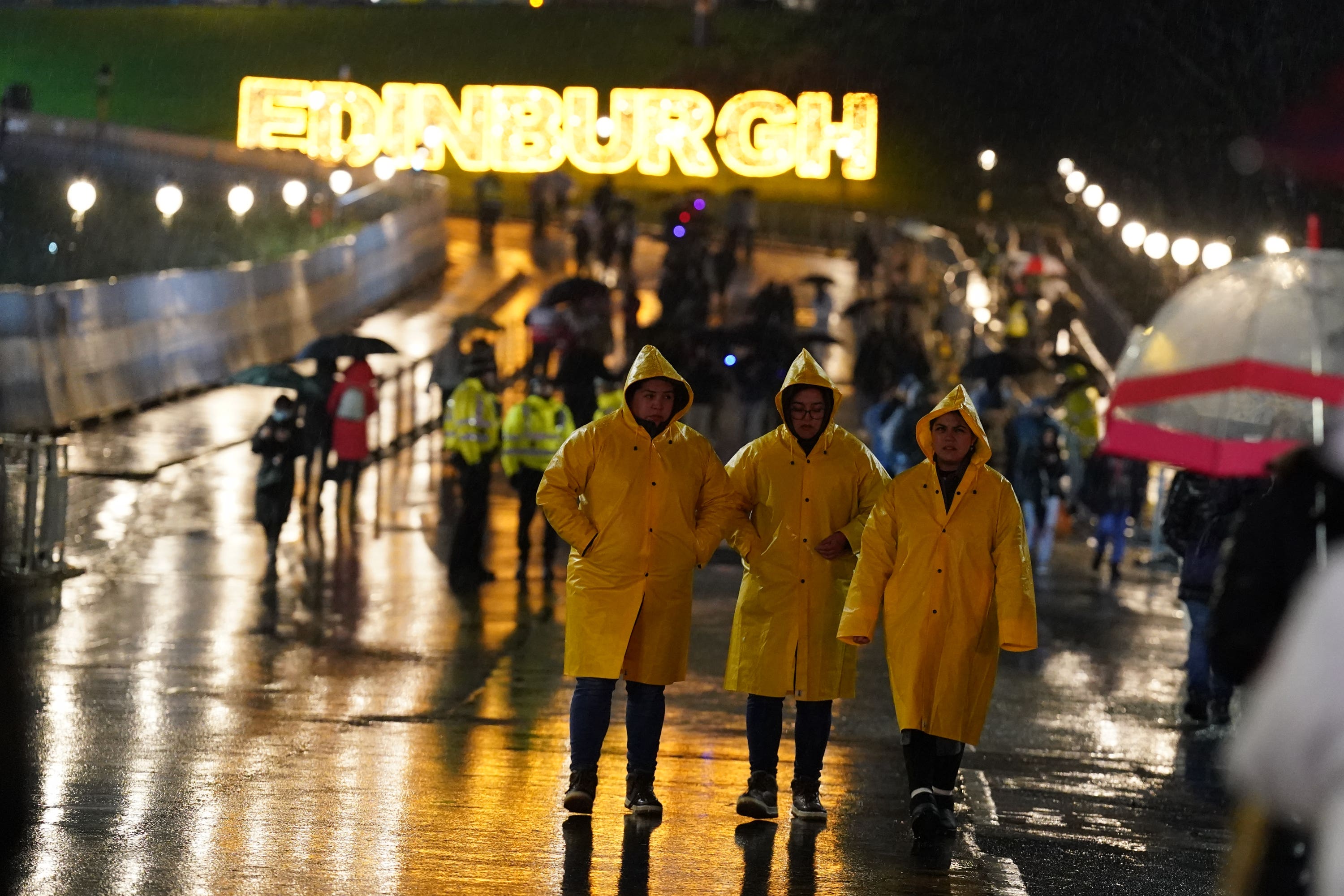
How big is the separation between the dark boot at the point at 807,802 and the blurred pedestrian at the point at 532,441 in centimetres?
733

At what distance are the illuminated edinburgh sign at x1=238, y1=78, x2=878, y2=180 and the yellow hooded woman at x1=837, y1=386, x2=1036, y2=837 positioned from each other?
2143 inches

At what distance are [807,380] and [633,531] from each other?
3.19 feet

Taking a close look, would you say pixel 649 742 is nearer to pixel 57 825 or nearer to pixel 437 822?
pixel 437 822

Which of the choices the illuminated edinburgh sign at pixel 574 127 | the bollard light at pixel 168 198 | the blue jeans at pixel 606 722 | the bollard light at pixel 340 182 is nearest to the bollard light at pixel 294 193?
the bollard light at pixel 340 182

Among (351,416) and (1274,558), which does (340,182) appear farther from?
(1274,558)

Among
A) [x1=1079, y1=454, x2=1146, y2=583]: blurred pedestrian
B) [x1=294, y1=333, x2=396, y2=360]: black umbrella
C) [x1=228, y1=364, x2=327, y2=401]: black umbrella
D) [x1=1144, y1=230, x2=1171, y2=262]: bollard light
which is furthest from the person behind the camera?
[x1=1144, y1=230, x2=1171, y2=262]: bollard light

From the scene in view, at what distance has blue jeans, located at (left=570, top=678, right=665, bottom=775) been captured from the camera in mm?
8109

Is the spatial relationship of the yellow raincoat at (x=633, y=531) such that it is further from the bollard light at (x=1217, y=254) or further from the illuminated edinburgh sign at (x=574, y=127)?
the illuminated edinburgh sign at (x=574, y=127)

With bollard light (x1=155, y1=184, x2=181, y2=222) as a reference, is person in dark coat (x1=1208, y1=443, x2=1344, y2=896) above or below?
below

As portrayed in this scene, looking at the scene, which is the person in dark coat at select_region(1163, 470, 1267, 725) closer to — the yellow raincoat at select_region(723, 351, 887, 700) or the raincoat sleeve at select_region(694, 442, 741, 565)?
the yellow raincoat at select_region(723, 351, 887, 700)

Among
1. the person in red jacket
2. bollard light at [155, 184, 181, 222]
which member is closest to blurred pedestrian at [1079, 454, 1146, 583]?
the person in red jacket

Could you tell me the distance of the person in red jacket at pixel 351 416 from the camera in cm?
1834

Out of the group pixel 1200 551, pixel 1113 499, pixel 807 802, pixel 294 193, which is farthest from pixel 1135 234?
pixel 807 802

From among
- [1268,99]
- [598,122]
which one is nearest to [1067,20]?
[1268,99]
